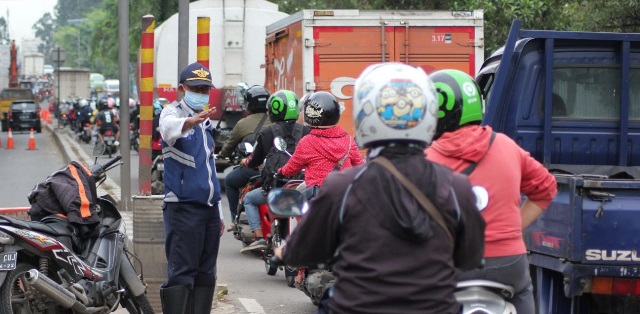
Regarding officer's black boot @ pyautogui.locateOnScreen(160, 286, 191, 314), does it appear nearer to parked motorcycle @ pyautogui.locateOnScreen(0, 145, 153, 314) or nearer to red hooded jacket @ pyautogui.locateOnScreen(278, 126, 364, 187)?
parked motorcycle @ pyautogui.locateOnScreen(0, 145, 153, 314)

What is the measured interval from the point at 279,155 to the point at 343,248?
6.95 metres

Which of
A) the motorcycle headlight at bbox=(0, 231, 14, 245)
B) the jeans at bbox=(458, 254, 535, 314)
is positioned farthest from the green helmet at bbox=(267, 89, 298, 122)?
the jeans at bbox=(458, 254, 535, 314)

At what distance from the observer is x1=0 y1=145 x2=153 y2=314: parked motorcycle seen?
711cm

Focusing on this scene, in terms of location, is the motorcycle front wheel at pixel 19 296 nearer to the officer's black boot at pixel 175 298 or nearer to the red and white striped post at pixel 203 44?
the officer's black boot at pixel 175 298

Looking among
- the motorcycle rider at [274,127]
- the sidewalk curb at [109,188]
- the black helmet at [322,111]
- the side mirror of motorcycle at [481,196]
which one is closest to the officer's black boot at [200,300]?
the sidewalk curb at [109,188]

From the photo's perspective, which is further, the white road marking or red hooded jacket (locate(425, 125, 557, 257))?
the white road marking

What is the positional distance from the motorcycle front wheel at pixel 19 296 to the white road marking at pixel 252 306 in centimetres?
215

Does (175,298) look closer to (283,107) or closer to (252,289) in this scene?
(252,289)

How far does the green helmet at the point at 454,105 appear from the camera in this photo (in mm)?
4715

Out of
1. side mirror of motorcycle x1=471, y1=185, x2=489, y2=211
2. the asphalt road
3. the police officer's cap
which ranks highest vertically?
the police officer's cap

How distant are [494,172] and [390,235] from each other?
1.27 metres

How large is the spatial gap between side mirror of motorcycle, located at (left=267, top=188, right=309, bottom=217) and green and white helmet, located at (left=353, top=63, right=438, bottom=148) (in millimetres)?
326

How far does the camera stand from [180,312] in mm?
7285

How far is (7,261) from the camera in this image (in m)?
7.03
